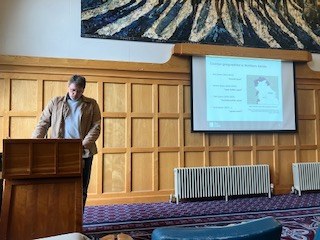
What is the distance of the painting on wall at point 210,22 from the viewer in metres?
4.36

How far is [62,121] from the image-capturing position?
2.62 m

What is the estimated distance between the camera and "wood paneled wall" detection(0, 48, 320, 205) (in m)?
4.03

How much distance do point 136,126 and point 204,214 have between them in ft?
5.32

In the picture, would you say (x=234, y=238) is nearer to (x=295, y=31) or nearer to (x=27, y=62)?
(x=27, y=62)

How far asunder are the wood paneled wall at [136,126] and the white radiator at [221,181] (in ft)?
0.58

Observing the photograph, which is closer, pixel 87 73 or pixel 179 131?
pixel 87 73

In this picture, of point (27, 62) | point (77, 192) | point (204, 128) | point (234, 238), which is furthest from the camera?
point (204, 128)

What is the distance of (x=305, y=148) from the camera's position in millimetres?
5000

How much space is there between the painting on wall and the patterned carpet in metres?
2.49

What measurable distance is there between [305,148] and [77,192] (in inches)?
169

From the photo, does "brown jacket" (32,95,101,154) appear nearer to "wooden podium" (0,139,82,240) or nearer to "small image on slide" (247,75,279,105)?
"wooden podium" (0,139,82,240)

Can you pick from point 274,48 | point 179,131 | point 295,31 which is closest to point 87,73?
point 179,131

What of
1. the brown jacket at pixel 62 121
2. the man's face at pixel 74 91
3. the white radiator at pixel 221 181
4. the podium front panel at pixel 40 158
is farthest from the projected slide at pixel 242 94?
the podium front panel at pixel 40 158

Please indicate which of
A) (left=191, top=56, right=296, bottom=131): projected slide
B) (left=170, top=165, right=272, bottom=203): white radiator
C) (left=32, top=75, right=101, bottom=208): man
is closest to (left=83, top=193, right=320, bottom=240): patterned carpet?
(left=170, top=165, right=272, bottom=203): white radiator
